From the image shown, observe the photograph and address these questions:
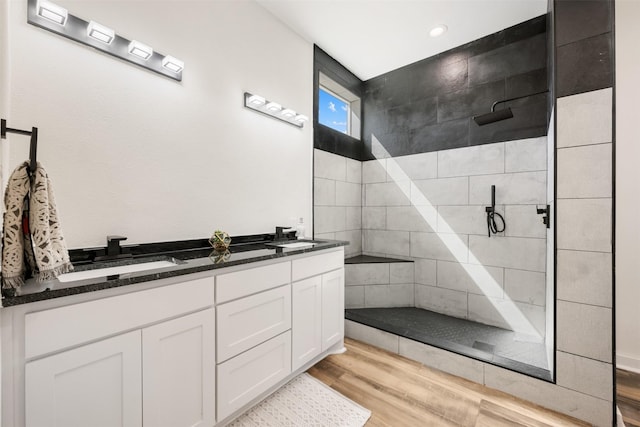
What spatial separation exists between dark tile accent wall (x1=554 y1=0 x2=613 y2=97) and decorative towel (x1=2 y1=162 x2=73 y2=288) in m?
2.73

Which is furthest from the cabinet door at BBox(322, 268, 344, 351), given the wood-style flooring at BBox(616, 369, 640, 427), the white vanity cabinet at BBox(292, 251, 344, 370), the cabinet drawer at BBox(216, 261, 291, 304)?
the wood-style flooring at BBox(616, 369, 640, 427)

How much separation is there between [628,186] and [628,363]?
Result: 1374 mm

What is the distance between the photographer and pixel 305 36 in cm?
274

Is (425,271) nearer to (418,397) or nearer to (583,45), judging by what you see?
(418,397)

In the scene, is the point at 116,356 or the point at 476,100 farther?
the point at 476,100

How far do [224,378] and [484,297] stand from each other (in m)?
2.49

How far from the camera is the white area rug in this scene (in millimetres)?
1609

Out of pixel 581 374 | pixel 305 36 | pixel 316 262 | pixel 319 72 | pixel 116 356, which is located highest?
pixel 305 36

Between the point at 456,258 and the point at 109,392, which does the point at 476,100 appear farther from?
the point at 109,392

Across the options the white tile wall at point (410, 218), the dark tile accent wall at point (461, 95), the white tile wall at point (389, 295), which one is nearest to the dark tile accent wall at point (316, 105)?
the dark tile accent wall at point (461, 95)

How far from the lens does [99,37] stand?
1458mm

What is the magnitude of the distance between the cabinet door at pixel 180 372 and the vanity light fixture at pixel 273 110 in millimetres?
1640

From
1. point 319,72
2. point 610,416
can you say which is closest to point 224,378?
point 610,416

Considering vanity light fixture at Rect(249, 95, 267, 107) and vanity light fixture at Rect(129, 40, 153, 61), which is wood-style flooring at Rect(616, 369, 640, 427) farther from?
vanity light fixture at Rect(129, 40, 153, 61)
